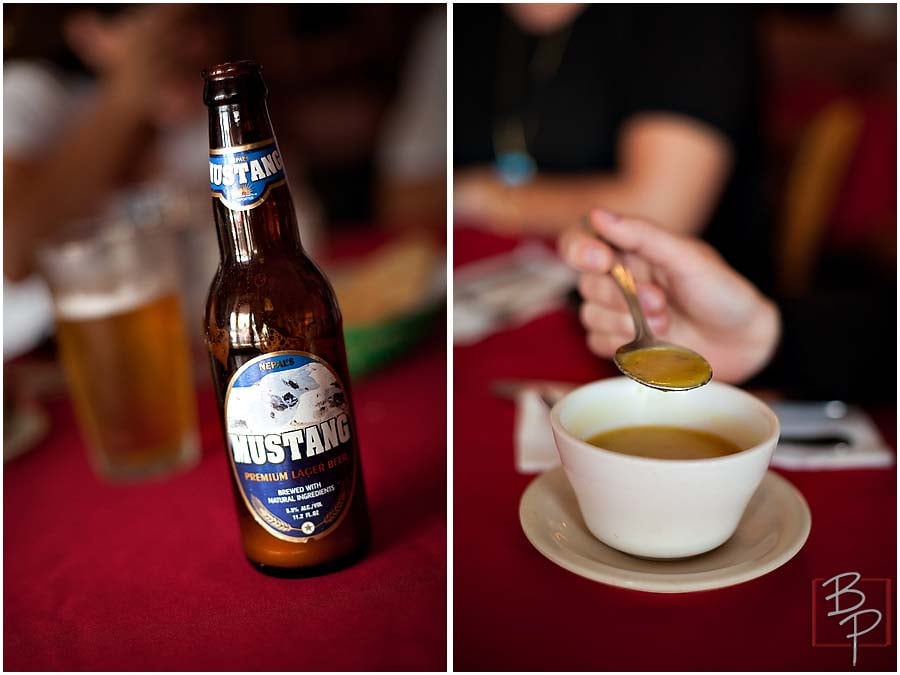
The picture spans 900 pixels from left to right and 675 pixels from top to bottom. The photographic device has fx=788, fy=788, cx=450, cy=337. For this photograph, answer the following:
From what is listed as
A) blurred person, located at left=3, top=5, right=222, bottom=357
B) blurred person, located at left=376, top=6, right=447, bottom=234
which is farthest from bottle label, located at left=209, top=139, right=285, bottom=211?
blurred person, located at left=376, top=6, right=447, bottom=234

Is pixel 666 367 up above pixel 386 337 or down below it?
above

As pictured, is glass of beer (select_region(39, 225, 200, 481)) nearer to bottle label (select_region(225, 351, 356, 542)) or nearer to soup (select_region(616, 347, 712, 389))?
bottle label (select_region(225, 351, 356, 542))

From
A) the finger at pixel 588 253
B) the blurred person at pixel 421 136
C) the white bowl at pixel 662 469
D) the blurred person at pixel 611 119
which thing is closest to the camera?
the white bowl at pixel 662 469

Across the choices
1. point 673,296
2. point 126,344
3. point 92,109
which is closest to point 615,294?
point 673,296

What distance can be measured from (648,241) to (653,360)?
0.10 meters

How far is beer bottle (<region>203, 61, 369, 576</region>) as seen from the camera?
0.44m

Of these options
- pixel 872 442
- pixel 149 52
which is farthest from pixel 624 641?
pixel 149 52

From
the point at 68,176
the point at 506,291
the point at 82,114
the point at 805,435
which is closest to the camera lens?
the point at 805,435

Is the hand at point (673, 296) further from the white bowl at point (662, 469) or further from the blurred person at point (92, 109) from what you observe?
the blurred person at point (92, 109)

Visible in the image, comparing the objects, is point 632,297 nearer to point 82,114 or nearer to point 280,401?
point 280,401

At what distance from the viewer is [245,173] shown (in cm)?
44

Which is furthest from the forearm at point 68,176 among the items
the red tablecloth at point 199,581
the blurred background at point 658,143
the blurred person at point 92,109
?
the blurred background at point 658,143

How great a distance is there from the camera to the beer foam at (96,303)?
0.66 metres

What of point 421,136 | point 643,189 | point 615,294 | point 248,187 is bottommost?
point 421,136
